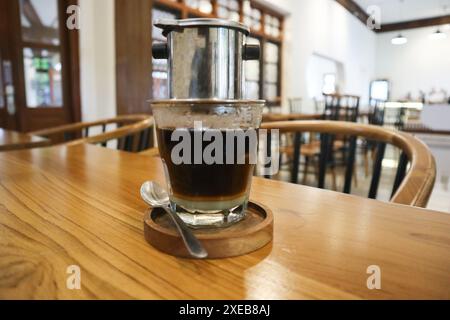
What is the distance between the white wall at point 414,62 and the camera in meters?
10.8

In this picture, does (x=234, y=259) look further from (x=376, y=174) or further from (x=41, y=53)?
(x=41, y=53)

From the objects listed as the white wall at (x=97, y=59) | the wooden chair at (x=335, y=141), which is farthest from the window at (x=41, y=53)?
the wooden chair at (x=335, y=141)

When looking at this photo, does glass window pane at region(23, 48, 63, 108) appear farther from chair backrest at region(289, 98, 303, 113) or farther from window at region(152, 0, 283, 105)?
chair backrest at region(289, 98, 303, 113)

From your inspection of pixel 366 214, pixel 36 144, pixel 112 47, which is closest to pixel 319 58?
pixel 112 47

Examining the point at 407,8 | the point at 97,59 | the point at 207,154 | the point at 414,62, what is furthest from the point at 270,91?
the point at 414,62

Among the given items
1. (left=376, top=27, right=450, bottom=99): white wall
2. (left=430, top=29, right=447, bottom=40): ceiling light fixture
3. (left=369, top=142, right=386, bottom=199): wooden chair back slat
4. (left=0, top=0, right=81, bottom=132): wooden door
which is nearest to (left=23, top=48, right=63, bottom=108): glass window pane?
(left=0, top=0, right=81, bottom=132): wooden door

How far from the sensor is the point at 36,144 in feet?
4.48

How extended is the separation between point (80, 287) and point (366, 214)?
15.8 inches

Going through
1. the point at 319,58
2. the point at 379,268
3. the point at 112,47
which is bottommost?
the point at 379,268

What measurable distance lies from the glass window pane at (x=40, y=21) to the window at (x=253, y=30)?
1.20 meters

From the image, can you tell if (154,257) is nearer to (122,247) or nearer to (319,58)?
(122,247)

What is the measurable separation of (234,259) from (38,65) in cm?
343

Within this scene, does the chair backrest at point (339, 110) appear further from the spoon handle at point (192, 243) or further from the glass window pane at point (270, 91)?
the spoon handle at point (192, 243)

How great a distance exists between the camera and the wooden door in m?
3.04
